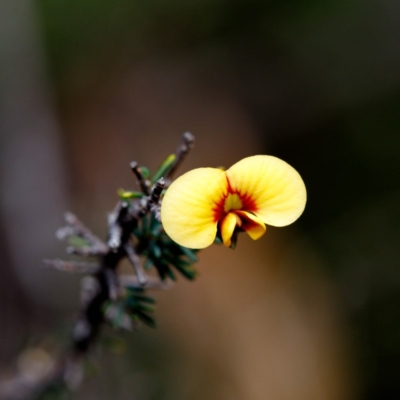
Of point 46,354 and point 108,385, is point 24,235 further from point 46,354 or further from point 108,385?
point 46,354

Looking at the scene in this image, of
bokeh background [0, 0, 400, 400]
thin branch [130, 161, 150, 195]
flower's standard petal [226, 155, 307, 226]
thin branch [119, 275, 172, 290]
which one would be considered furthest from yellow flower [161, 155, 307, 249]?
bokeh background [0, 0, 400, 400]

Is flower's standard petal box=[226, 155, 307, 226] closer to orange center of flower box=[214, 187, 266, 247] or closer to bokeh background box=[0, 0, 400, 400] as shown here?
orange center of flower box=[214, 187, 266, 247]

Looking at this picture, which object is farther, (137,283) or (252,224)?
(137,283)

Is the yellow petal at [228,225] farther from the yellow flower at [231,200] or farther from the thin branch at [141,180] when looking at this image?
the thin branch at [141,180]

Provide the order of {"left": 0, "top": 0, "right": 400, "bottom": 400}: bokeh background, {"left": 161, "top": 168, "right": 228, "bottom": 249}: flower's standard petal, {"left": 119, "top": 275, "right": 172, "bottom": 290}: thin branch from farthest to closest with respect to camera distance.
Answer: {"left": 0, "top": 0, "right": 400, "bottom": 400}: bokeh background, {"left": 119, "top": 275, "right": 172, "bottom": 290}: thin branch, {"left": 161, "top": 168, "right": 228, "bottom": 249}: flower's standard petal

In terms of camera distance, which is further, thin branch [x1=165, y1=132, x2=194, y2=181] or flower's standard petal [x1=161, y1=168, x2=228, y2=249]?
thin branch [x1=165, y1=132, x2=194, y2=181]

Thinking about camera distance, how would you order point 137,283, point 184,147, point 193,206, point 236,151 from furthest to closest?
point 236,151 < point 137,283 < point 184,147 < point 193,206

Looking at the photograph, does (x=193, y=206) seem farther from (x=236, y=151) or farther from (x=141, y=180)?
(x=236, y=151)

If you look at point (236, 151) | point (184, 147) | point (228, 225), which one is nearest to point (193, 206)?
point (228, 225)
